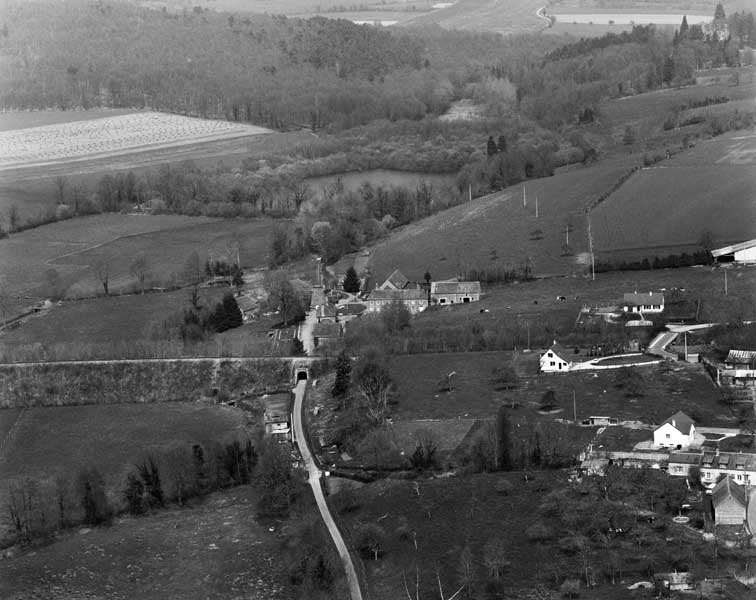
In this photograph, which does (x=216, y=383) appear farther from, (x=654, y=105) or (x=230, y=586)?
(x=654, y=105)

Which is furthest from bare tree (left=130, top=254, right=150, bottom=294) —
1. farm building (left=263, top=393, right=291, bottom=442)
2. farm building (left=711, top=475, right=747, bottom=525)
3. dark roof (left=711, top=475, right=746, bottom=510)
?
farm building (left=711, top=475, right=747, bottom=525)

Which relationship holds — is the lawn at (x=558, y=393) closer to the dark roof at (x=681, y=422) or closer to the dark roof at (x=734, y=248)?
the dark roof at (x=681, y=422)

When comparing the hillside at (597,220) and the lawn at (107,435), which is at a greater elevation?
the hillside at (597,220)

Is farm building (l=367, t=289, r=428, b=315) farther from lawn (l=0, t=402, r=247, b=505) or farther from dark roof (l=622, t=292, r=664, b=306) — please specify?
lawn (l=0, t=402, r=247, b=505)

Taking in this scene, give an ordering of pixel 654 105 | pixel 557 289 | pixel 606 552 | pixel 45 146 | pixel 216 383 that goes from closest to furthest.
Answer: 1. pixel 606 552
2. pixel 216 383
3. pixel 557 289
4. pixel 654 105
5. pixel 45 146

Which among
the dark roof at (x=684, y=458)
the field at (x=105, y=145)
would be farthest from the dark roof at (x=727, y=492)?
the field at (x=105, y=145)


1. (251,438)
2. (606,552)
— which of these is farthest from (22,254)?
(606,552)
